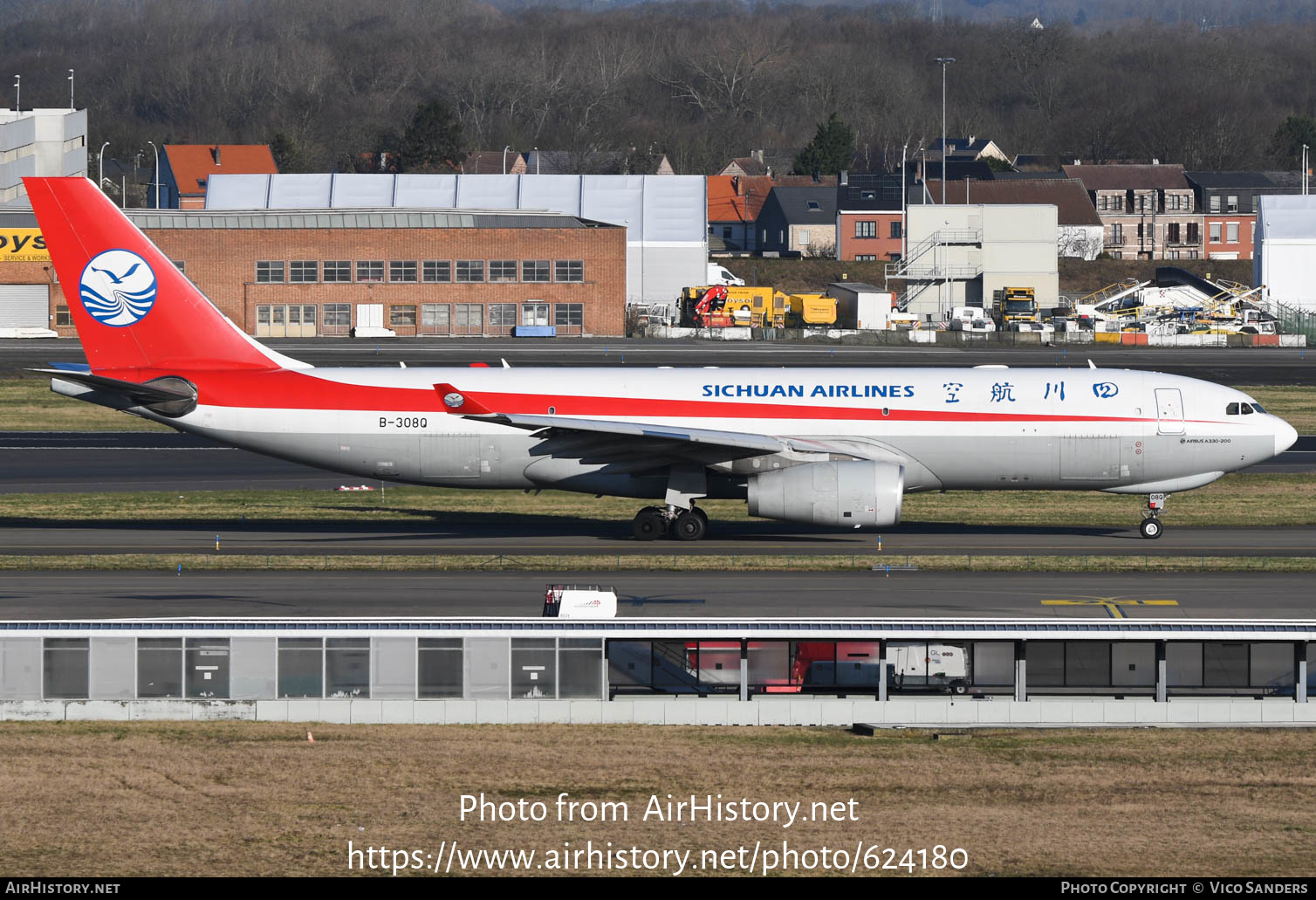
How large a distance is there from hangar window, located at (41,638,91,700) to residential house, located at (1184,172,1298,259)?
17235 cm

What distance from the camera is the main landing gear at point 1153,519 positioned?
44.9 m

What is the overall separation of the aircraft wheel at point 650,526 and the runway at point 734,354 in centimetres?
4443

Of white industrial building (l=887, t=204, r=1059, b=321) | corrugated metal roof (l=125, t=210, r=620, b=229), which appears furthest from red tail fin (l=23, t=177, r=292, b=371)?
white industrial building (l=887, t=204, r=1059, b=321)

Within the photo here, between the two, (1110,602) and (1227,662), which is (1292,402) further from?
(1227,662)

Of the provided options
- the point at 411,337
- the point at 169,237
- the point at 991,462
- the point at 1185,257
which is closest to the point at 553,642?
the point at 991,462

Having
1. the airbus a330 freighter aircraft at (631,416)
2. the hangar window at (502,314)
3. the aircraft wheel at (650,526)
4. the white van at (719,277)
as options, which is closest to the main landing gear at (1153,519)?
the airbus a330 freighter aircraft at (631,416)

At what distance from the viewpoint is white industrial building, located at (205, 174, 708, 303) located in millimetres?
140375

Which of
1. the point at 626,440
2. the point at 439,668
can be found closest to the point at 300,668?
the point at 439,668

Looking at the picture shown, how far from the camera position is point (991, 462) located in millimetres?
43938

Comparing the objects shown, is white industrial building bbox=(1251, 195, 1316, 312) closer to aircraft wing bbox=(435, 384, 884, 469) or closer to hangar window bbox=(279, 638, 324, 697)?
aircraft wing bbox=(435, 384, 884, 469)

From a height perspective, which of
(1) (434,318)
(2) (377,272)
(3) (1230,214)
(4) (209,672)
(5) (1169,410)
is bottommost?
(4) (209,672)

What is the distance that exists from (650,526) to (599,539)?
162cm

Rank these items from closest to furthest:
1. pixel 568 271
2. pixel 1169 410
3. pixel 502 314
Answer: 1. pixel 1169 410
2. pixel 502 314
3. pixel 568 271

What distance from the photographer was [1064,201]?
574 feet
